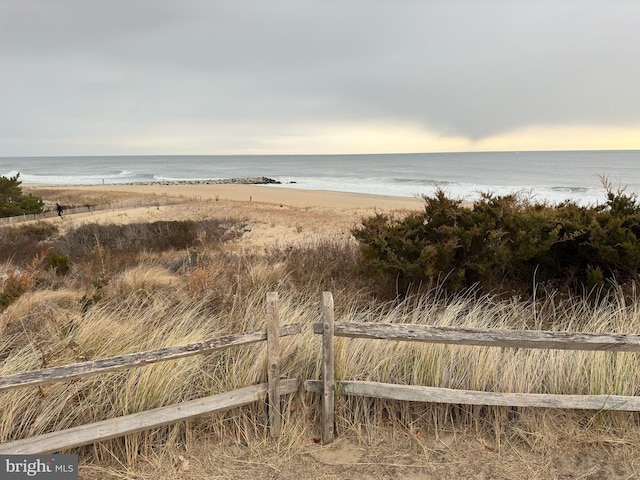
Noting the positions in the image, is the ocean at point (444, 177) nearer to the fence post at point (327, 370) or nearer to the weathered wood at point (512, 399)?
the weathered wood at point (512, 399)

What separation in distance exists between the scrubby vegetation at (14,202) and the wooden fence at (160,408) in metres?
23.3

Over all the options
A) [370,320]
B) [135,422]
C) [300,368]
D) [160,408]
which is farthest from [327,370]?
[370,320]

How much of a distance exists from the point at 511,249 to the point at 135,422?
15.1ft

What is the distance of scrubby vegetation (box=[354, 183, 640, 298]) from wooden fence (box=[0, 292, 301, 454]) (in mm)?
2276

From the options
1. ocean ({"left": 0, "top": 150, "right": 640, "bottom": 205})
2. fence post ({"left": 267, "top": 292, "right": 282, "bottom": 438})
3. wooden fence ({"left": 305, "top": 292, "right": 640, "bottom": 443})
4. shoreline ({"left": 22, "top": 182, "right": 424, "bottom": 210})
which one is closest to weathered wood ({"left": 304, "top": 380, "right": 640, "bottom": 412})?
wooden fence ({"left": 305, "top": 292, "right": 640, "bottom": 443})

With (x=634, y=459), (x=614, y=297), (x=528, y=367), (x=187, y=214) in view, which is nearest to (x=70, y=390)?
(x=528, y=367)

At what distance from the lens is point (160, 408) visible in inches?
131

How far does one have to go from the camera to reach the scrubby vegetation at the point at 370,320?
3582 mm

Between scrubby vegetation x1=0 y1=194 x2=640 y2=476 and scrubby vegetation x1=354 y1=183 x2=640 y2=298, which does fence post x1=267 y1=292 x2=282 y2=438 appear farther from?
scrubby vegetation x1=354 y1=183 x2=640 y2=298

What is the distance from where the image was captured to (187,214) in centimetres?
2270

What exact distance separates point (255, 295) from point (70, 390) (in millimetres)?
2328

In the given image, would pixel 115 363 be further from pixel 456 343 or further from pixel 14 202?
pixel 14 202

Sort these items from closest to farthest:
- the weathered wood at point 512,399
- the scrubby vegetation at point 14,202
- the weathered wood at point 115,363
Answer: the weathered wood at point 115,363 → the weathered wood at point 512,399 → the scrubby vegetation at point 14,202

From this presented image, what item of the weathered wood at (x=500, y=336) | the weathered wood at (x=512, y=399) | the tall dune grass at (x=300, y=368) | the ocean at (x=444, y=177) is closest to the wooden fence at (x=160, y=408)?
the tall dune grass at (x=300, y=368)
